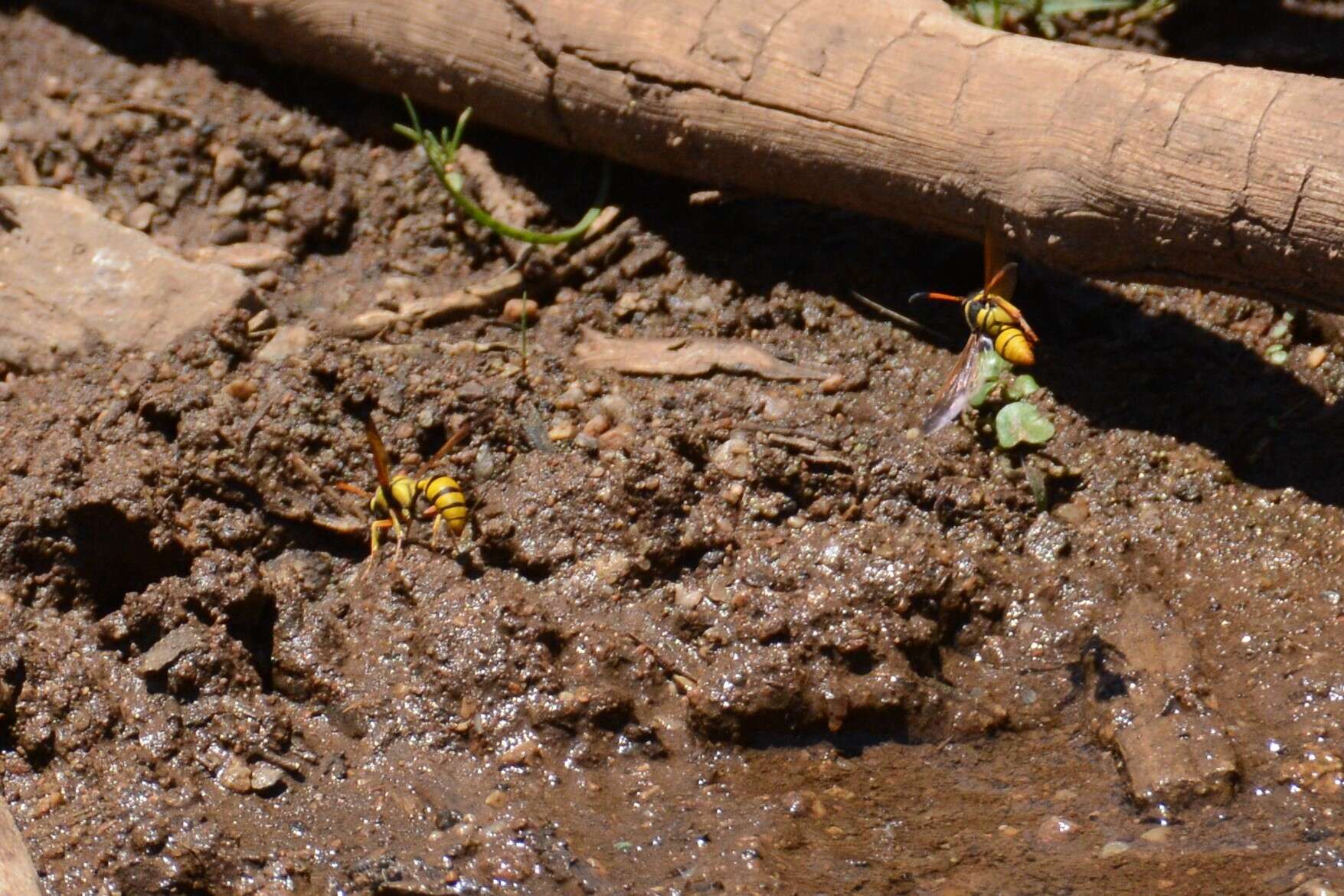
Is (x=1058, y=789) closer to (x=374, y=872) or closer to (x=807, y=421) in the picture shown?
(x=807, y=421)

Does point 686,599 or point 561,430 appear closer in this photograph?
point 686,599

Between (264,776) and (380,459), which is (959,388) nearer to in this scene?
(380,459)

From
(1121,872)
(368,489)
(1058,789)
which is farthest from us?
(368,489)

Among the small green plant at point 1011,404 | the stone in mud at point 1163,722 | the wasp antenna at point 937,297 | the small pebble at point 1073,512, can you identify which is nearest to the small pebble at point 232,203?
the wasp antenna at point 937,297

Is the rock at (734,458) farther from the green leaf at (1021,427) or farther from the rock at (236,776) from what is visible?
the rock at (236,776)

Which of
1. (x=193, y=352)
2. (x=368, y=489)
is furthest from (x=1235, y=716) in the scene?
(x=193, y=352)

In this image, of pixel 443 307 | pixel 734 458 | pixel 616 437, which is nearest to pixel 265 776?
pixel 616 437

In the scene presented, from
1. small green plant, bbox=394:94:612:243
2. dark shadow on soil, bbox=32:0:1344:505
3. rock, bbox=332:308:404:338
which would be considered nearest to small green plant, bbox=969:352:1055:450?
dark shadow on soil, bbox=32:0:1344:505
